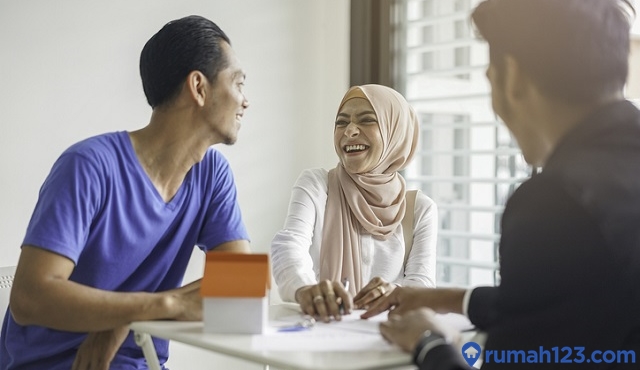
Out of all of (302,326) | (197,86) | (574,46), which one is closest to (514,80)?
(574,46)

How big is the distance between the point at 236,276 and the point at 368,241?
0.98 metres

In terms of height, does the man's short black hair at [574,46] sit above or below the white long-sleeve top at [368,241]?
above

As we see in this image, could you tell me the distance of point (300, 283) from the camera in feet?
6.73

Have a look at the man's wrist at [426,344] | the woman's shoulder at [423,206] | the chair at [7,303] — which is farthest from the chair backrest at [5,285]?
the man's wrist at [426,344]

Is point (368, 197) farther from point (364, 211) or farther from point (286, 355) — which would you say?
point (286, 355)

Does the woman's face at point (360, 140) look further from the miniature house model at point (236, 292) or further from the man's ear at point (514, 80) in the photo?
the man's ear at point (514, 80)

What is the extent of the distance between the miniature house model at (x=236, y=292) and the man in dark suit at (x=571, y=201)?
1.47 ft

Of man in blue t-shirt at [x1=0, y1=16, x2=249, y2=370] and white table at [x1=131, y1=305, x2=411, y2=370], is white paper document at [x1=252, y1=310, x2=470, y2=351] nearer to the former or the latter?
white table at [x1=131, y1=305, x2=411, y2=370]

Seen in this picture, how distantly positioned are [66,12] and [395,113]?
113 centimetres

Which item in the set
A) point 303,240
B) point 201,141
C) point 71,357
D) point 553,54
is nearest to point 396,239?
point 303,240

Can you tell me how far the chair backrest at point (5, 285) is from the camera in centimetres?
225

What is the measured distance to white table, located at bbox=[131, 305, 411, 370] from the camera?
1.29 metres

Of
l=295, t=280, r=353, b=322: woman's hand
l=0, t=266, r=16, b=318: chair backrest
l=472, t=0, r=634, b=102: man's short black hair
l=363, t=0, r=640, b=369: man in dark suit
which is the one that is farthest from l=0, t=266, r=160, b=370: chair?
l=472, t=0, r=634, b=102: man's short black hair

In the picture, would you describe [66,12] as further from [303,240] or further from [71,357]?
[71,357]
